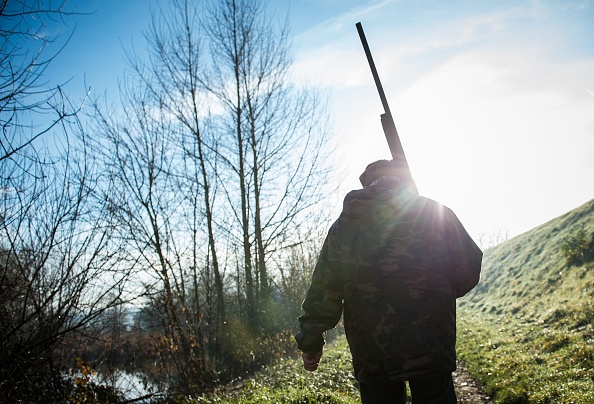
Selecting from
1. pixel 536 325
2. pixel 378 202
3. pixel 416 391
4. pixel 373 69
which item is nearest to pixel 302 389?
pixel 416 391

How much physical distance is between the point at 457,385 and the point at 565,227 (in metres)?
12.9

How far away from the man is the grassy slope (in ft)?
11.1

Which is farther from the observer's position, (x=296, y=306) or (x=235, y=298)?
(x=296, y=306)

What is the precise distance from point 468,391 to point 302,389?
272 centimetres

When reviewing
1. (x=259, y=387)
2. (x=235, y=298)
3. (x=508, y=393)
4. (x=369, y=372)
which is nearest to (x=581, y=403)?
(x=508, y=393)

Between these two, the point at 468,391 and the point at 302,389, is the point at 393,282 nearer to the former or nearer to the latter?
the point at 302,389

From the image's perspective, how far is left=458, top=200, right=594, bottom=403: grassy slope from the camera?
5.33m

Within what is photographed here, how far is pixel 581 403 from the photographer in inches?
165

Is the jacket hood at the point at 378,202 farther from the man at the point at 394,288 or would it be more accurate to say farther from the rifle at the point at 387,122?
the rifle at the point at 387,122

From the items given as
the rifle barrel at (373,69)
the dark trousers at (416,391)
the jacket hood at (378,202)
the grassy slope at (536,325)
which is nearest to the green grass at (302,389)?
the grassy slope at (536,325)

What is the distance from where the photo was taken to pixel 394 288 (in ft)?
7.14

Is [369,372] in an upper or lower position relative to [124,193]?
lower

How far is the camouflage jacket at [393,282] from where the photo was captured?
2.11m

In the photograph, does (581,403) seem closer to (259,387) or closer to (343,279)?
(343,279)
